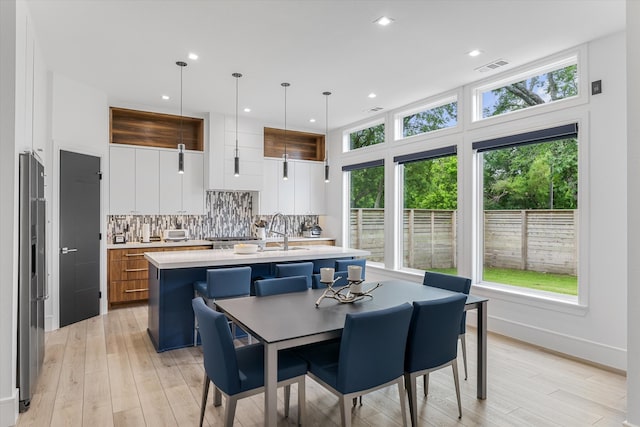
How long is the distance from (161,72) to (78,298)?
9.85 ft

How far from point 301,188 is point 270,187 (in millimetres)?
656

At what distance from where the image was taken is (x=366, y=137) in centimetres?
672

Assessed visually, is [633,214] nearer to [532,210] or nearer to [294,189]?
[532,210]

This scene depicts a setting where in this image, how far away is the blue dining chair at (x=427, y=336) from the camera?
236 centimetres

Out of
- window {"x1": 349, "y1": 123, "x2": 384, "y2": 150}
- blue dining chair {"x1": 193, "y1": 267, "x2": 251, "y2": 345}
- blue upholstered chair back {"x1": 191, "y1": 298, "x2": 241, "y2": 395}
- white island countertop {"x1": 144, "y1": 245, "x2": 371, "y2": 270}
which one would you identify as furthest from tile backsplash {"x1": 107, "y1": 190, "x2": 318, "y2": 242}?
blue upholstered chair back {"x1": 191, "y1": 298, "x2": 241, "y2": 395}

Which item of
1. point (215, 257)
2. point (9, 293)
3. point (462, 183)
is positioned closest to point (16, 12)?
point (9, 293)

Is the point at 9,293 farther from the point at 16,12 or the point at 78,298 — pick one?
the point at 78,298

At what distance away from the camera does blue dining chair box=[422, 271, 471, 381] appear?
3.18 m

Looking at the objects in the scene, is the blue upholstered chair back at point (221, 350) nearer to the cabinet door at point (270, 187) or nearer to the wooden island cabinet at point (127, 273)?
the wooden island cabinet at point (127, 273)

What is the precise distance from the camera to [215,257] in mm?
3994

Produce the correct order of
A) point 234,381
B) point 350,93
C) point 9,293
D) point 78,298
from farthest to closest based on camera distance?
point 350,93 < point 78,298 < point 9,293 < point 234,381

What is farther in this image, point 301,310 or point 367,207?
point 367,207

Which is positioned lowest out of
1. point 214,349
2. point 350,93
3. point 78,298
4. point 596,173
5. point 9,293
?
point 78,298

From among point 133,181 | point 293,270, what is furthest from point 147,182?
point 293,270
